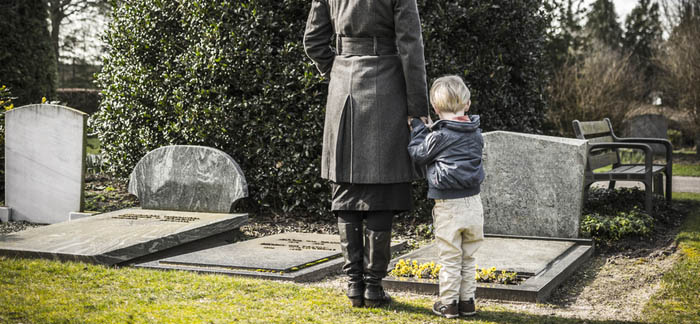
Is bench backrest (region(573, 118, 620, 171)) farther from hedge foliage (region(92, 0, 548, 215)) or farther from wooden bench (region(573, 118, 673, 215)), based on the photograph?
hedge foliage (region(92, 0, 548, 215))

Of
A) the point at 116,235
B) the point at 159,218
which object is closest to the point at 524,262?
the point at 116,235

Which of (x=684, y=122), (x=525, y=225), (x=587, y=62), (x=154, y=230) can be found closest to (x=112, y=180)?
(x=154, y=230)

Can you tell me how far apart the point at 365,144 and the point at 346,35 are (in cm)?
75

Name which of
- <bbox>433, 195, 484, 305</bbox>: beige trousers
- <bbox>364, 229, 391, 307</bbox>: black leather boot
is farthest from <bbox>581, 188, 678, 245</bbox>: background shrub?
<bbox>364, 229, 391, 307</bbox>: black leather boot

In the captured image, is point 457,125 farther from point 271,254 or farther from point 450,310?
point 271,254

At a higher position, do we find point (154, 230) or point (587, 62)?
point (587, 62)

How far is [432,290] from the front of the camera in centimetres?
461

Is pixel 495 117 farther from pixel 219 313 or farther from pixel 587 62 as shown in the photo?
pixel 587 62

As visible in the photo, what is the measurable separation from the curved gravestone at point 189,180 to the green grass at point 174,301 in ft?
6.28

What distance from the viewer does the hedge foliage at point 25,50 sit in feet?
34.5

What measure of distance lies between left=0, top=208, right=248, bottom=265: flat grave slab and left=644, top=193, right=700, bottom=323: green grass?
12.3 ft

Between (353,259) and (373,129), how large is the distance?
2.69ft

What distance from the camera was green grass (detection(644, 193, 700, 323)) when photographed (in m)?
4.08

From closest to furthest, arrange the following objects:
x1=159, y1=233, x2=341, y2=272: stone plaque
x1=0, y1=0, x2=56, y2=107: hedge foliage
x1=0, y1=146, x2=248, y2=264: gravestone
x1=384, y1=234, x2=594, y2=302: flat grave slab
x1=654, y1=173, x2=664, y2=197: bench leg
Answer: x1=384, y1=234, x2=594, y2=302: flat grave slab < x1=159, y1=233, x2=341, y2=272: stone plaque < x1=0, y1=146, x2=248, y2=264: gravestone < x1=654, y1=173, x2=664, y2=197: bench leg < x1=0, y1=0, x2=56, y2=107: hedge foliage
